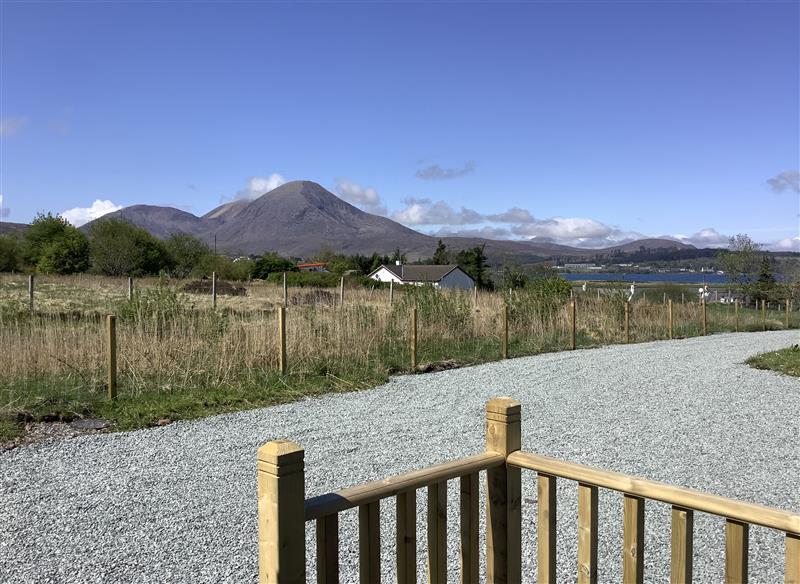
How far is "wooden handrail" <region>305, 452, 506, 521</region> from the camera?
1.82 metres

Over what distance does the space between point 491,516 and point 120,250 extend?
4636 cm

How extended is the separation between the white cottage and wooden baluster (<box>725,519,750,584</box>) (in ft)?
144

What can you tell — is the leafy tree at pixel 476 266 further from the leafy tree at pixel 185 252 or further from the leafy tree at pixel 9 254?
the leafy tree at pixel 9 254

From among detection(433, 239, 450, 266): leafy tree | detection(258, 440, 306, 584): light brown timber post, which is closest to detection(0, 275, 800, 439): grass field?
detection(258, 440, 306, 584): light brown timber post

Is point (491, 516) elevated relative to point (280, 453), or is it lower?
lower

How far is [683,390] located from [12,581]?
970cm

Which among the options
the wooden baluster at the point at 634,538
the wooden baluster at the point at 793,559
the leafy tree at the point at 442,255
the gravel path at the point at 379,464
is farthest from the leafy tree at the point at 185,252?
the wooden baluster at the point at 793,559

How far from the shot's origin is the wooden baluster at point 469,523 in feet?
7.39

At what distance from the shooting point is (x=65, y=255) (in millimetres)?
45531

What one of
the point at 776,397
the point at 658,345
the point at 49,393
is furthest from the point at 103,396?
the point at 658,345

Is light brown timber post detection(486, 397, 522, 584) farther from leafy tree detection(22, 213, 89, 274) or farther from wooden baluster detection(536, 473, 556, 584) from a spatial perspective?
leafy tree detection(22, 213, 89, 274)

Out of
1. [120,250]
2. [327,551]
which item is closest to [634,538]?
[327,551]

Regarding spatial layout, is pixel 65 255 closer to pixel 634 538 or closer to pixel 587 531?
pixel 587 531

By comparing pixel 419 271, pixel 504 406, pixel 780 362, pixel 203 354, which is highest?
pixel 419 271
